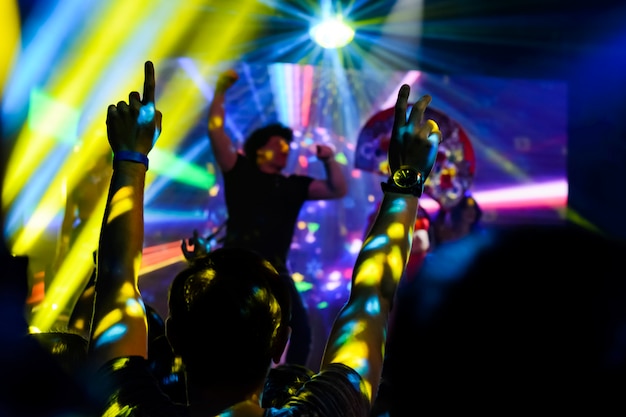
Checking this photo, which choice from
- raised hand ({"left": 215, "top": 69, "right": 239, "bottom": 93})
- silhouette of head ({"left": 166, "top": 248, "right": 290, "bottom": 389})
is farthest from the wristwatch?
raised hand ({"left": 215, "top": 69, "right": 239, "bottom": 93})

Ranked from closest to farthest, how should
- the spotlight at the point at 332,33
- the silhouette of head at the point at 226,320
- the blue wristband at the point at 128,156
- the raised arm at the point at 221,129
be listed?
the silhouette of head at the point at 226,320 → the blue wristband at the point at 128,156 → the raised arm at the point at 221,129 → the spotlight at the point at 332,33

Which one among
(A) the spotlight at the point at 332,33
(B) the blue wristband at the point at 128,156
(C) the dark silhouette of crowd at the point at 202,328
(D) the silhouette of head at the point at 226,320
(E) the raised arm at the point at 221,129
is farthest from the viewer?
(A) the spotlight at the point at 332,33

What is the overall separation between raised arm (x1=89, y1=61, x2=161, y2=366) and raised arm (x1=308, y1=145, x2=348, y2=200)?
277 centimetres

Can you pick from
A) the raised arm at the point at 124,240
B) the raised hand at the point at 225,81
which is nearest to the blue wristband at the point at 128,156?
the raised arm at the point at 124,240

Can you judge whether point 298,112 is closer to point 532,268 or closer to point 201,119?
point 201,119

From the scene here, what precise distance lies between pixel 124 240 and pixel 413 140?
0.48 metres

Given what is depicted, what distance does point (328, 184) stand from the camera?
373cm

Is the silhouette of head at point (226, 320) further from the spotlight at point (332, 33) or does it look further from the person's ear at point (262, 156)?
the spotlight at point (332, 33)

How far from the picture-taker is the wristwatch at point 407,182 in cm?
94

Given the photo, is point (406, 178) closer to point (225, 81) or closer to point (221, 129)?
point (221, 129)

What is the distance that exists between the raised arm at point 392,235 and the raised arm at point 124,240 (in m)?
0.28

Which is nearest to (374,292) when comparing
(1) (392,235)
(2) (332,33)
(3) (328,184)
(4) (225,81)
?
(1) (392,235)

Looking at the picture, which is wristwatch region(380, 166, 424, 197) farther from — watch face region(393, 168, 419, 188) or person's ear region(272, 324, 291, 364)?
person's ear region(272, 324, 291, 364)

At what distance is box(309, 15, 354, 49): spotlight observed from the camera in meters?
4.14
